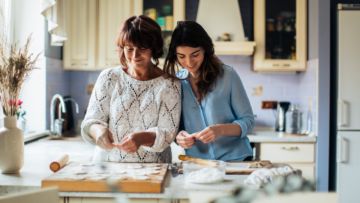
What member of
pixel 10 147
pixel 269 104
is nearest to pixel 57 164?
pixel 10 147

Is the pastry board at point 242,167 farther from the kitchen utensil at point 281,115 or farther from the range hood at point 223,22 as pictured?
the kitchen utensil at point 281,115

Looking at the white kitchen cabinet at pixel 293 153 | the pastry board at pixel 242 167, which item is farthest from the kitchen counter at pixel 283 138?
the pastry board at pixel 242 167

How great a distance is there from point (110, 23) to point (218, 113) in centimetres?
199

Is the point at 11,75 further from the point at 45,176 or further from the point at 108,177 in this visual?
the point at 108,177

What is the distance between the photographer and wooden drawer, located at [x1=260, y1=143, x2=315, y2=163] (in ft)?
10.5

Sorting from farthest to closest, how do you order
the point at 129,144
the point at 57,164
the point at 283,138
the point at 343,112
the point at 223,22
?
the point at 223,22
the point at 283,138
the point at 343,112
the point at 57,164
the point at 129,144

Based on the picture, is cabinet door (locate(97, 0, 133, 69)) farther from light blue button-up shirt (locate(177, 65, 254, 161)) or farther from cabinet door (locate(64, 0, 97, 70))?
light blue button-up shirt (locate(177, 65, 254, 161))

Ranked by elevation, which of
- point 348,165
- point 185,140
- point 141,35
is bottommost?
point 348,165

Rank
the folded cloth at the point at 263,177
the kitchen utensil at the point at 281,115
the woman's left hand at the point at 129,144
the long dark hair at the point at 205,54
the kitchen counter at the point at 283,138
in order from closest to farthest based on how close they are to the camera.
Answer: the folded cloth at the point at 263,177 → the woman's left hand at the point at 129,144 → the long dark hair at the point at 205,54 → the kitchen counter at the point at 283,138 → the kitchen utensil at the point at 281,115

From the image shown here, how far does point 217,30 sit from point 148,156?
6.53ft

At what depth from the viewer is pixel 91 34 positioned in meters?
3.53

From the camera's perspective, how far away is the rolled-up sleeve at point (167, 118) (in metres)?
1.60

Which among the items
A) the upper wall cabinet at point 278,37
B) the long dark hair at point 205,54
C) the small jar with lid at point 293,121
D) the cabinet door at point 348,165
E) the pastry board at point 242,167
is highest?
the upper wall cabinet at point 278,37

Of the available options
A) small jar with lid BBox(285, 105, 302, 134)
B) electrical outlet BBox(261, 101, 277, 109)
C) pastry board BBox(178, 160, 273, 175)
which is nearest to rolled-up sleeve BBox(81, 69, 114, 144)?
pastry board BBox(178, 160, 273, 175)
